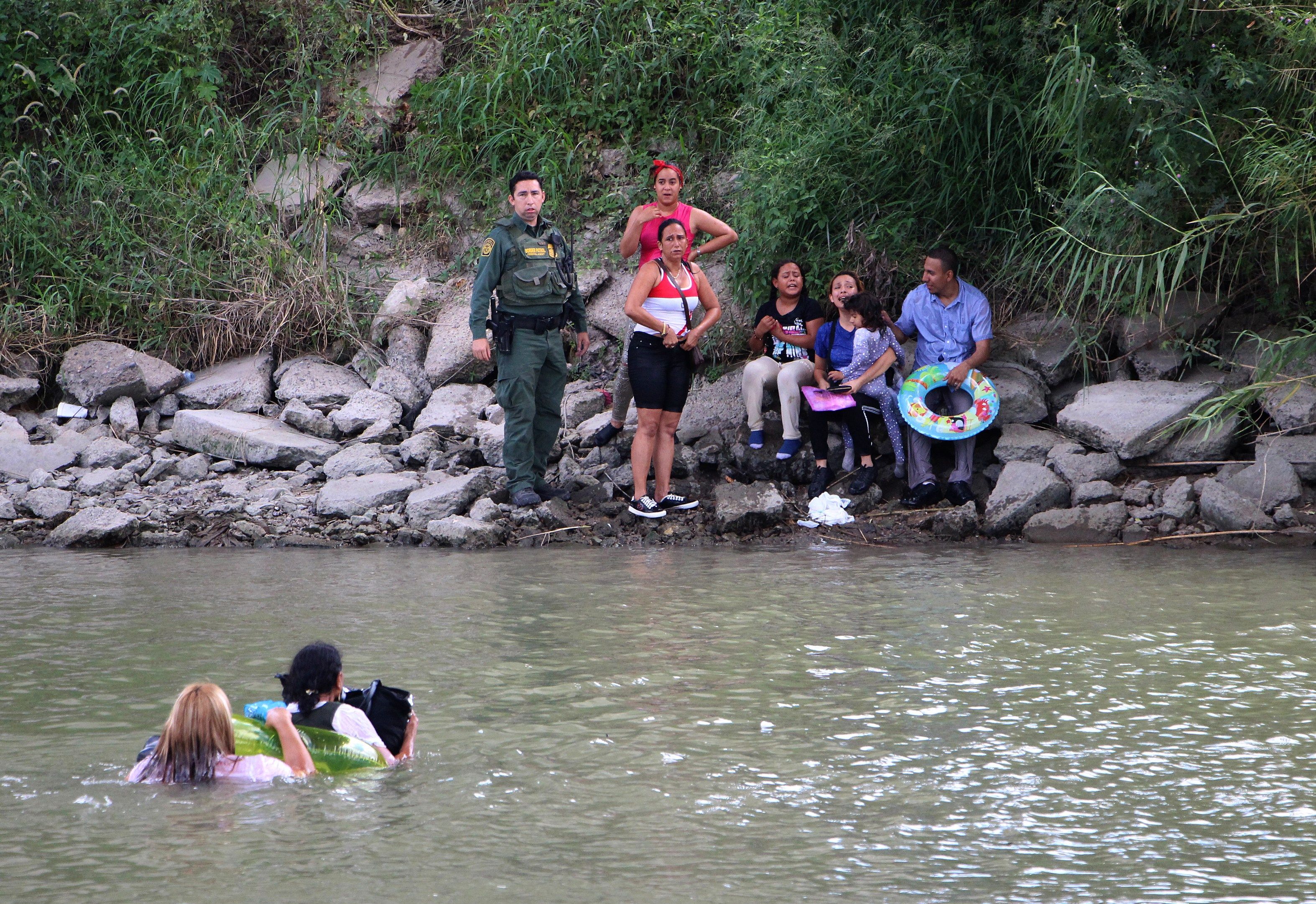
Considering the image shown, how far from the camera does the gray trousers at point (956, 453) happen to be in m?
9.05

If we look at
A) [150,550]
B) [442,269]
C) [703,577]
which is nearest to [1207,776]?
[703,577]

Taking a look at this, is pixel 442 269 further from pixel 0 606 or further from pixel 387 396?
pixel 0 606

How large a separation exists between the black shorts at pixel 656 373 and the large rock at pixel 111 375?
4450mm

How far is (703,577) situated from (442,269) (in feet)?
19.2

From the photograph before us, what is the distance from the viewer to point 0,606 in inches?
266

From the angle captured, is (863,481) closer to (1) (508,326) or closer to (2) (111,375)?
(1) (508,326)

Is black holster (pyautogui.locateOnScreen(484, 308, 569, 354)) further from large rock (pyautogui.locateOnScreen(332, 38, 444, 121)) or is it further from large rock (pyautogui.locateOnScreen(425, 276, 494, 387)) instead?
→ large rock (pyautogui.locateOnScreen(332, 38, 444, 121))

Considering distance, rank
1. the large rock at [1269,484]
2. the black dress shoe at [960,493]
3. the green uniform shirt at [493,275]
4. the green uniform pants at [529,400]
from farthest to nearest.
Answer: the black dress shoe at [960,493], the green uniform pants at [529,400], the green uniform shirt at [493,275], the large rock at [1269,484]

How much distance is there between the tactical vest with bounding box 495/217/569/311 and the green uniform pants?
22 centimetres

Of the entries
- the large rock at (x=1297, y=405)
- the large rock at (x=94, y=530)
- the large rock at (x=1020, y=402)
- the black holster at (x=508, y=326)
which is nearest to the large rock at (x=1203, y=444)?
the large rock at (x=1297, y=405)

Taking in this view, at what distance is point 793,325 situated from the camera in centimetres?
948

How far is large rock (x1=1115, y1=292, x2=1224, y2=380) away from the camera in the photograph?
9383 millimetres

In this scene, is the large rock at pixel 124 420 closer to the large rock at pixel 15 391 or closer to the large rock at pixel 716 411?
the large rock at pixel 15 391

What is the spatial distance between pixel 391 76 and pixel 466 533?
6701 mm
